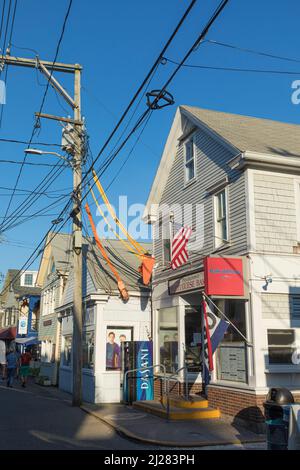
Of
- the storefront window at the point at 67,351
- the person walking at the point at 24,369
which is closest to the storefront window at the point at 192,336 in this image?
the storefront window at the point at 67,351

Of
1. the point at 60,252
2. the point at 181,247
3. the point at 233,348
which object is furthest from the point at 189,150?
the point at 60,252

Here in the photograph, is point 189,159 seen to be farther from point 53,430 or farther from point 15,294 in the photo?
point 15,294

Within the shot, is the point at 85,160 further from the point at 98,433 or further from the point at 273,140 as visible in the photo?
the point at 98,433

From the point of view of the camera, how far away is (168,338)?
16391mm

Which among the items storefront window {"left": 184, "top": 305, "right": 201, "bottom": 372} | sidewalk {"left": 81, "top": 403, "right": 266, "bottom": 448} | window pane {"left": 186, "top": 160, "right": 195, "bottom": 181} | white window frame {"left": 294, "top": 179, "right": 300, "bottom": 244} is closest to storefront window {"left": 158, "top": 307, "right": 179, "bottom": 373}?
storefront window {"left": 184, "top": 305, "right": 201, "bottom": 372}

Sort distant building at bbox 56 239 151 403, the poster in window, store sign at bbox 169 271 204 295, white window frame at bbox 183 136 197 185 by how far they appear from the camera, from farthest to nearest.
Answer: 1. the poster in window
2. distant building at bbox 56 239 151 403
3. white window frame at bbox 183 136 197 185
4. store sign at bbox 169 271 204 295

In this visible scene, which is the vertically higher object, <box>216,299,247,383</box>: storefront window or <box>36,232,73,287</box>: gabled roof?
<box>36,232,73,287</box>: gabled roof

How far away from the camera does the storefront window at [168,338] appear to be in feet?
51.7

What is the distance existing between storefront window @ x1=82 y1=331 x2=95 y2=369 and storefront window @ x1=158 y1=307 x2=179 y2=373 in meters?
2.57

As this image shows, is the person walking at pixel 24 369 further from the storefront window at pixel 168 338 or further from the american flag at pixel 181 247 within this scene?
the american flag at pixel 181 247

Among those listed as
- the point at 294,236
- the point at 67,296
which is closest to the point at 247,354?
the point at 294,236

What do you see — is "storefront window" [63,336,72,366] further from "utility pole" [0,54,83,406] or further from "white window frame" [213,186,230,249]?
"white window frame" [213,186,230,249]

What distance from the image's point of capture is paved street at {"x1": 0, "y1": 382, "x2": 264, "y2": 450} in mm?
9625
